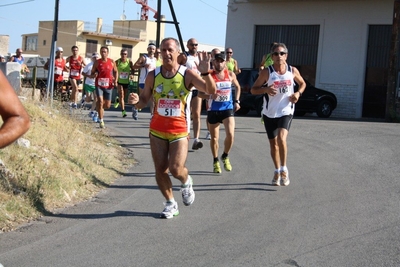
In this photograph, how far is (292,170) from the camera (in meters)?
11.8

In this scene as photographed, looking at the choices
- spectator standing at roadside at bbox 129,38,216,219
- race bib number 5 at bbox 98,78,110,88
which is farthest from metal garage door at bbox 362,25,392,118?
spectator standing at roadside at bbox 129,38,216,219

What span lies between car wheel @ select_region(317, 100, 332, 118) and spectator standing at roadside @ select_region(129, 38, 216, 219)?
19.5 m

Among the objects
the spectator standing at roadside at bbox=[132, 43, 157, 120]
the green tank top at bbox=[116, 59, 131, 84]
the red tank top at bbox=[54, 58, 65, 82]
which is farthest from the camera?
the red tank top at bbox=[54, 58, 65, 82]

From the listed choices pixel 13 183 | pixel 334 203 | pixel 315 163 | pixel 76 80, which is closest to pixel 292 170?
pixel 315 163

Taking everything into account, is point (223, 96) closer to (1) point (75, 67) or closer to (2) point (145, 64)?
(2) point (145, 64)

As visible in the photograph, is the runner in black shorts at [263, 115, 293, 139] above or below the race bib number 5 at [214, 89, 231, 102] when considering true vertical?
below

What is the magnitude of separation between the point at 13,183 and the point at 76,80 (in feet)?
43.9

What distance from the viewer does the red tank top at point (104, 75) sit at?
16641mm

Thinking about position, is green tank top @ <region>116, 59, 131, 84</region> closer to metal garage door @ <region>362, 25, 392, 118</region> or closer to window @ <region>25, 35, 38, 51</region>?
metal garage door @ <region>362, 25, 392, 118</region>

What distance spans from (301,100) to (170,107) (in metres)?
18.9

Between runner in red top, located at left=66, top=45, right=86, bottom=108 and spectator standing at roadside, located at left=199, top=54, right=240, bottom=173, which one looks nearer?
spectator standing at roadside, located at left=199, top=54, right=240, bottom=173

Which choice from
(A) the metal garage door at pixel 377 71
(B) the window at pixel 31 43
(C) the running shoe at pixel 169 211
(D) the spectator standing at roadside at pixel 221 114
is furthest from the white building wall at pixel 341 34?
(B) the window at pixel 31 43

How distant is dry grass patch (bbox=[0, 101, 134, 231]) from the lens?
7.97 metres

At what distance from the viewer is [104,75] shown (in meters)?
16.7
